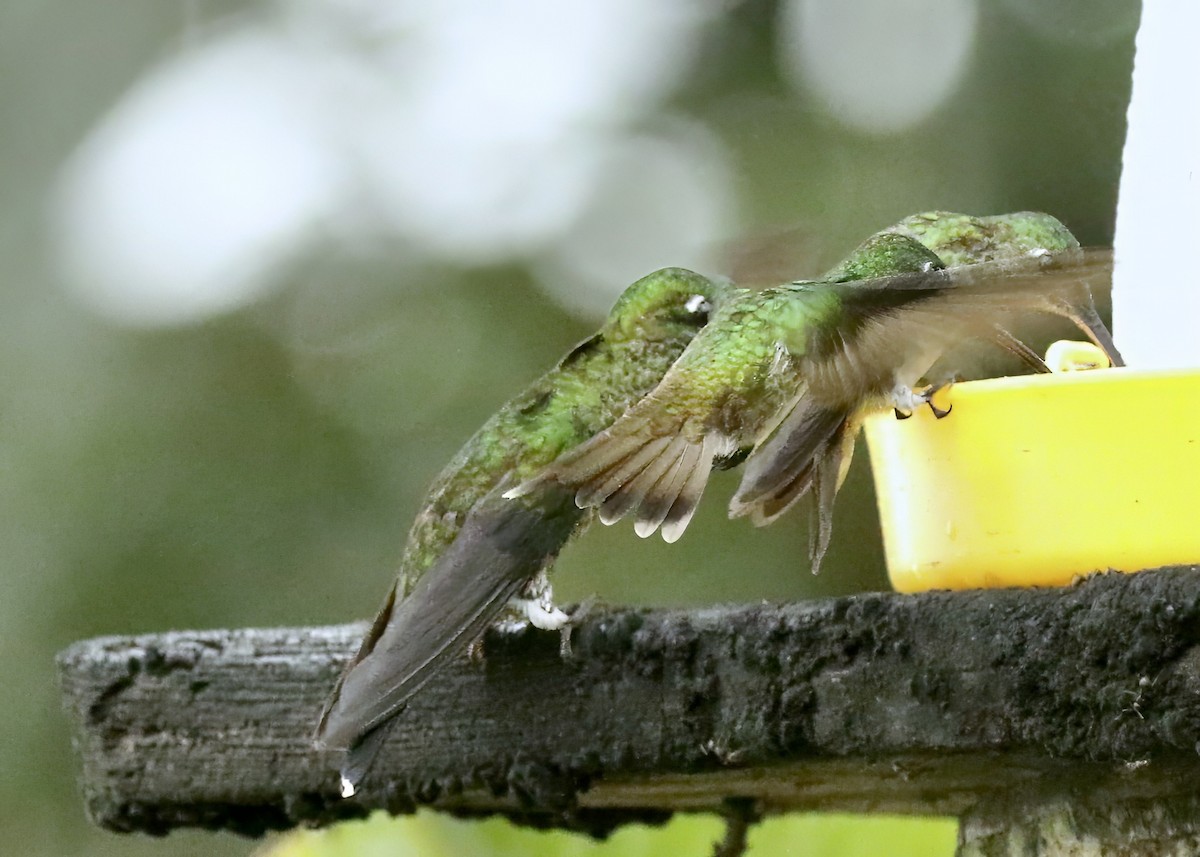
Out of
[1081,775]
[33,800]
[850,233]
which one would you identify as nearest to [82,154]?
[33,800]

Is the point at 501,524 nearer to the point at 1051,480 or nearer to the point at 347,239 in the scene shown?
the point at 1051,480

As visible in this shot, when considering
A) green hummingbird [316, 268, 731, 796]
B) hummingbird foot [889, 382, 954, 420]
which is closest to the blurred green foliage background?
green hummingbird [316, 268, 731, 796]

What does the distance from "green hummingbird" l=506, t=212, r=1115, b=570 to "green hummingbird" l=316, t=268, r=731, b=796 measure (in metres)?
0.04

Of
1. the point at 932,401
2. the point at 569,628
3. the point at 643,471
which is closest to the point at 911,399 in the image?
the point at 932,401

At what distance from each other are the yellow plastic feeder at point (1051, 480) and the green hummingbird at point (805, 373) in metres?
0.05

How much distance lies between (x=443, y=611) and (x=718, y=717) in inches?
7.6

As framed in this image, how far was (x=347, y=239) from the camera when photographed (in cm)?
217

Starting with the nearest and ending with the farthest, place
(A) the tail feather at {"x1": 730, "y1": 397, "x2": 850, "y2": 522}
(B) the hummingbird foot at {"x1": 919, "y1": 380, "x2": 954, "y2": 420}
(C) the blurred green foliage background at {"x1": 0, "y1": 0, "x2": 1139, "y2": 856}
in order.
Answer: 1. (B) the hummingbird foot at {"x1": 919, "y1": 380, "x2": 954, "y2": 420}
2. (A) the tail feather at {"x1": 730, "y1": 397, "x2": 850, "y2": 522}
3. (C) the blurred green foliage background at {"x1": 0, "y1": 0, "x2": 1139, "y2": 856}

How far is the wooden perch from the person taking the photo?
0.63 metres

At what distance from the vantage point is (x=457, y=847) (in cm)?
103

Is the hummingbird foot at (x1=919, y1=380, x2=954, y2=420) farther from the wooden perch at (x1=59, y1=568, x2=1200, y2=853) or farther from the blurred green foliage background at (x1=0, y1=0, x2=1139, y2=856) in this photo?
the blurred green foliage background at (x1=0, y1=0, x2=1139, y2=856)

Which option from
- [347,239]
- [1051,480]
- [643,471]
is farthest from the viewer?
[347,239]

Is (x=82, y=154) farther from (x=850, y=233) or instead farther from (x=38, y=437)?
(x=850, y=233)

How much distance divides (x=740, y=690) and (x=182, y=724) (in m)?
0.44
